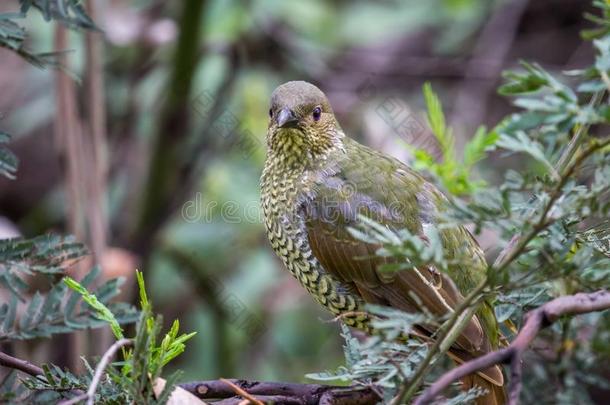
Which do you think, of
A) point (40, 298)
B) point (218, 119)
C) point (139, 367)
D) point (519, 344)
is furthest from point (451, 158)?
point (218, 119)

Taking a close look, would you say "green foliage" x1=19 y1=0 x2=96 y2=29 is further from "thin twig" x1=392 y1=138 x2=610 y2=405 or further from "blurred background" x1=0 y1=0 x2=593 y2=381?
"blurred background" x1=0 y1=0 x2=593 y2=381

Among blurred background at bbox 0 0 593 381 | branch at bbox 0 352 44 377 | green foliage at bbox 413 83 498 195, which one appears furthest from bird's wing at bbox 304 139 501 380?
branch at bbox 0 352 44 377

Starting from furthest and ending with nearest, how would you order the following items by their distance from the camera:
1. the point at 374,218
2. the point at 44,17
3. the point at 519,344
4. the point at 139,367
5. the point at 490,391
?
the point at 374,218
the point at 490,391
the point at 44,17
the point at 139,367
the point at 519,344

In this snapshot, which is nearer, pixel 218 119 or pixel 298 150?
pixel 298 150

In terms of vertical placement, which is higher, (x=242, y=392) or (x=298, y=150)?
(x=298, y=150)

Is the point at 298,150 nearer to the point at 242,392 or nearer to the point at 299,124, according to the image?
the point at 299,124

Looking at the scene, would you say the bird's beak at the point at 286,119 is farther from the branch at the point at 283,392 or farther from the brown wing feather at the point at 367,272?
the branch at the point at 283,392

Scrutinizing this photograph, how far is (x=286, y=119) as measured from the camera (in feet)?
9.66

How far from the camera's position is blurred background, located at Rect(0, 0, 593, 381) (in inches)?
Result: 162

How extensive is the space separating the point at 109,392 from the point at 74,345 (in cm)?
209

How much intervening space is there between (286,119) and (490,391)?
111 centimetres

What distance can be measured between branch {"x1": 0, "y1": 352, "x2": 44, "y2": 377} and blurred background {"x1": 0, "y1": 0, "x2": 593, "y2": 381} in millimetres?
1963

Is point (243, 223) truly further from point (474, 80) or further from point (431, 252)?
point (431, 252)

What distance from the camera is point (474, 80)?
550 cm
